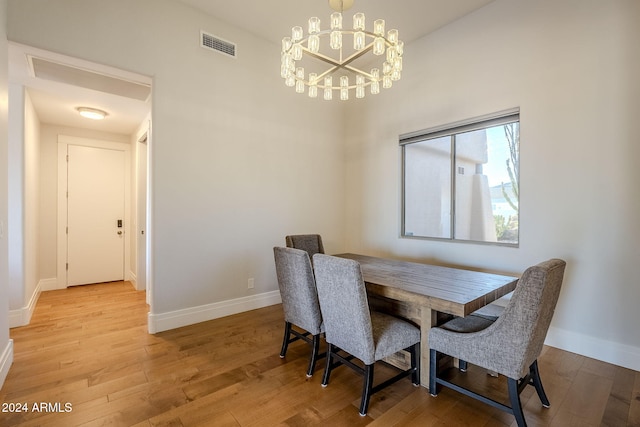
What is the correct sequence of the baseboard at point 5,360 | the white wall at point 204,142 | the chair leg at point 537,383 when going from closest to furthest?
the chair leg at point 537,383 → the baseboard at point 5,360 → the white wall at point 204,142

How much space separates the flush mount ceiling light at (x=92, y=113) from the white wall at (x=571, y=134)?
174 inches

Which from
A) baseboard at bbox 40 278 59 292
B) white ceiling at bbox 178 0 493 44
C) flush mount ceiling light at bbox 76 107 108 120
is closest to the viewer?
white ceiling at bbox 178 0 493 44

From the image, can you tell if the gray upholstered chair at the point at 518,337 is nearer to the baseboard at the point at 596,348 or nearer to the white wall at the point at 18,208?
the baseboard at the point at 596,348

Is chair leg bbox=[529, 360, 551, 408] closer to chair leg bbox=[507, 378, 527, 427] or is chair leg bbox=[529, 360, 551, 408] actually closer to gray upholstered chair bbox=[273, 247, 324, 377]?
chair leg bbox=[507, 378, 527, 427]

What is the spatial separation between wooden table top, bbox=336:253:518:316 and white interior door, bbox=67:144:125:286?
186 inches

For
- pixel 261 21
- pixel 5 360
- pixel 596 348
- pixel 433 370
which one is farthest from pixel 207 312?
pixel 596 348

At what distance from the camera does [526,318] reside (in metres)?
1.51

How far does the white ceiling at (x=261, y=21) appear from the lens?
2926 millimetres

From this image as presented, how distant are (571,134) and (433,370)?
Result: 2275 millimetres

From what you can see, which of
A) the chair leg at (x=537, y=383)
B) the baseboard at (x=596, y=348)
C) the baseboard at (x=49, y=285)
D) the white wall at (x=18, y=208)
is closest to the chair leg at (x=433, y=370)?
the chair leg at (x=537, y=383)

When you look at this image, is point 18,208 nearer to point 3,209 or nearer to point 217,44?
point 3,209

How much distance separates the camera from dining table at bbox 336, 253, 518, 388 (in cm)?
173

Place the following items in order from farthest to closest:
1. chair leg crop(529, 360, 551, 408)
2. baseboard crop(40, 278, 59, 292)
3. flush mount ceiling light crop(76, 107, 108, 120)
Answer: baseboard crop(40, 278, 59, 292) < flush mount ceiling light crop(76, 107, 108, 120) < chair leg crop(529, 360, 551, 408)

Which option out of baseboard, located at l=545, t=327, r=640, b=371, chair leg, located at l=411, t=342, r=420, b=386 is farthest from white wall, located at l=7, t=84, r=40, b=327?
baseboard, located at l=545, t=327, r=640, b=371
